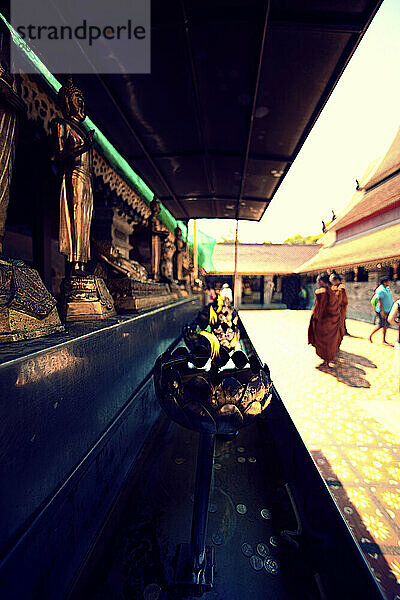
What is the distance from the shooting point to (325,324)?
4.69 metres

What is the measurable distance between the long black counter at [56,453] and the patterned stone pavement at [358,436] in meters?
1.28

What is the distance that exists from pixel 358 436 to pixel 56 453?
255cm

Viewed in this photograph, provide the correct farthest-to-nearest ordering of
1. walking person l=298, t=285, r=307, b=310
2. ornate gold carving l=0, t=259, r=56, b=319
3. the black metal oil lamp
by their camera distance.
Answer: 1. walking person l=298, t=285, r=307, b=310
2. ornate gold carving l=0, t=259, r=56, b=319
3. the black metal oil lamp

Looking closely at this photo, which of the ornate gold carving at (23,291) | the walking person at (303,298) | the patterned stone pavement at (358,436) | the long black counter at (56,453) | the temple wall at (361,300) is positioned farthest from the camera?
the walking person at (303,298)

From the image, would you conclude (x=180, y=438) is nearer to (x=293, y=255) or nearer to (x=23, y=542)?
(x=23, y=542)

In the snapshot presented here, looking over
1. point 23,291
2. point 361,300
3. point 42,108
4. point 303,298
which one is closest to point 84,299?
point 23,291

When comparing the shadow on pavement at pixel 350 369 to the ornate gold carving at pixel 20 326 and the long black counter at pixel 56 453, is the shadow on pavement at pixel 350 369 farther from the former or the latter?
the ornate gold carving at pixel 20 326

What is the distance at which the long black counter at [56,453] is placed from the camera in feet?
1.87

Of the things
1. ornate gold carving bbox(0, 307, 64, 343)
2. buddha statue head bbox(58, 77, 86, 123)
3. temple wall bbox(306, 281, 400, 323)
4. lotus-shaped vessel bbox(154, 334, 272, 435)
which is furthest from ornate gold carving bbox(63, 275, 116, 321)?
temple wall bbox(306, 281, 400, 323)

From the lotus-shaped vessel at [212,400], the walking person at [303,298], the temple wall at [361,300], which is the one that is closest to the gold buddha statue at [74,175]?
the lotus-shaped vessel at [212,400]

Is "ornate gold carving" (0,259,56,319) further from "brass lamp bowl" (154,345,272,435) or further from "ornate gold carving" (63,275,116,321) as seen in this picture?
"brass lamp bowl" (154,345,272,435)

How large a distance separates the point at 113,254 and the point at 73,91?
1098mm

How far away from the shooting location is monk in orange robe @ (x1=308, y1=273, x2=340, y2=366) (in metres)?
4.55

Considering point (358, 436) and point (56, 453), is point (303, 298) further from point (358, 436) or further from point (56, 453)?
point (56, 453)
